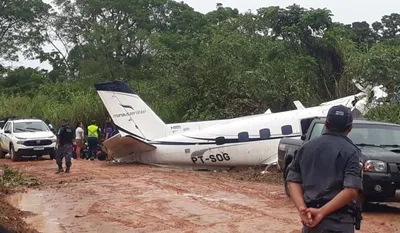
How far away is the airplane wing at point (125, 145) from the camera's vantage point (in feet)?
66.1

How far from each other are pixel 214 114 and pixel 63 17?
112 ft

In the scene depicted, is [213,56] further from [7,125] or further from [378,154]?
[378,154]

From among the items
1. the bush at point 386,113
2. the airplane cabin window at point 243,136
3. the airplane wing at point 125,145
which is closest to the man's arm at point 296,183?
the bush at point 386,113

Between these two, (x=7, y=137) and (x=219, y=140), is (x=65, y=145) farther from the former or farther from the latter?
(x=7, y=137)

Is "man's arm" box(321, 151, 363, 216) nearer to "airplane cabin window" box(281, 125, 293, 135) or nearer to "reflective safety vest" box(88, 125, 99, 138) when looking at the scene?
"airplane cabin window" box(281, 125, 293, 135)

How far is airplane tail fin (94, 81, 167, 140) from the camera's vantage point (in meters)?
21.9

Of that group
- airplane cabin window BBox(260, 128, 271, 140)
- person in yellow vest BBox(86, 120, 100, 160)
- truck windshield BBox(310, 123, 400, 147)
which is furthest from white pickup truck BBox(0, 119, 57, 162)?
truck windshield BBox(310, 123, 400, 147)

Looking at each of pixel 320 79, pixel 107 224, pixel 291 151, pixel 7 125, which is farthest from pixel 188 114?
pixel 107 224

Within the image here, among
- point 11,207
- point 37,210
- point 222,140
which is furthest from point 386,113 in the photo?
point 11,207

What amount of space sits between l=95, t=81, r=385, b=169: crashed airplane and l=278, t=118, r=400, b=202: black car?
622 centimetres

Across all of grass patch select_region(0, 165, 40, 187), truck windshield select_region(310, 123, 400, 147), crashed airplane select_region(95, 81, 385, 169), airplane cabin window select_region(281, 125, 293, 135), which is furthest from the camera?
crashed airplane select_region(95, 81, 385, 169)

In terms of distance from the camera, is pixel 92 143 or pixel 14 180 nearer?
pixel 14 180

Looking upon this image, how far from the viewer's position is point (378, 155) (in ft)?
35.5

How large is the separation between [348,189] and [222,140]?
48.4 ft
